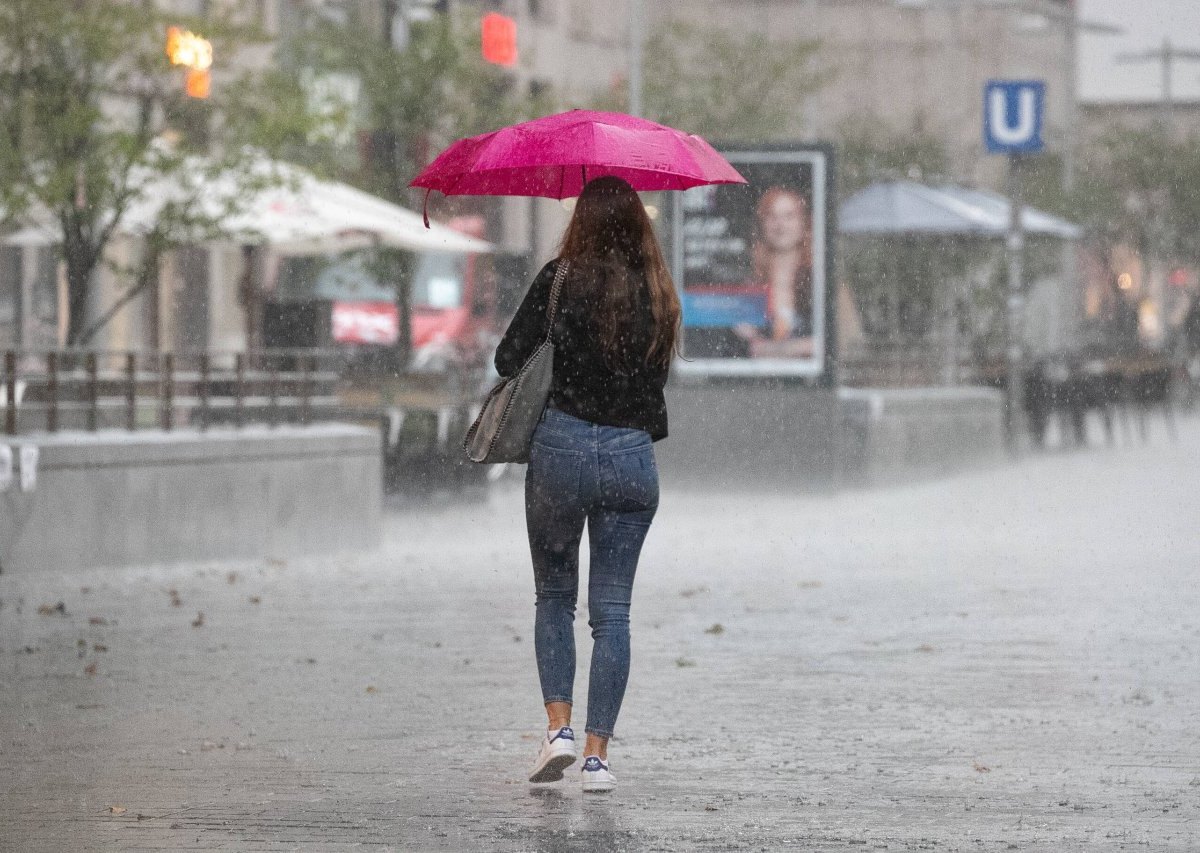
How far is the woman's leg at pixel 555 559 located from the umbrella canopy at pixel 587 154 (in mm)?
922

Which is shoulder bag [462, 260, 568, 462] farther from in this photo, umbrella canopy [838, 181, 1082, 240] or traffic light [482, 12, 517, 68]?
umbrella canopy [838, 181, 1082, 240]

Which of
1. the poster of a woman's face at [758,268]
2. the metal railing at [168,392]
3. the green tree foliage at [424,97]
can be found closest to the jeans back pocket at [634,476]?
the metal railing at [168,392]

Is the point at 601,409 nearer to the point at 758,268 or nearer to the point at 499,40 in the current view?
the point at 758,268

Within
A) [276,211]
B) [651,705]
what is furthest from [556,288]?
[276,211]

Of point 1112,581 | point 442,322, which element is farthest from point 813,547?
point 442,322

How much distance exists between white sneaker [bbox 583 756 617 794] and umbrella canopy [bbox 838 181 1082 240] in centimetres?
2076

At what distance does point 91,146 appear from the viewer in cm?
1769

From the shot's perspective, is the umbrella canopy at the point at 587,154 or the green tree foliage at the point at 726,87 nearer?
the umbrella canopy at the point at 587,154

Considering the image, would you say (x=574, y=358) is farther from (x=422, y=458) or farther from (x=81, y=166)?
(x=422, y=458)

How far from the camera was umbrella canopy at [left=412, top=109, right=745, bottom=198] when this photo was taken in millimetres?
7258

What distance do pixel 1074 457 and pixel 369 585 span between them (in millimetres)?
15583

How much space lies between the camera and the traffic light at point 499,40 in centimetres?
2345

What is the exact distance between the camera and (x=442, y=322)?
1736 inches

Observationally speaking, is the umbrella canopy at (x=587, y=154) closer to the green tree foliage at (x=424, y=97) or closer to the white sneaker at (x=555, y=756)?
the white sneaker at (x=555, y=756)
